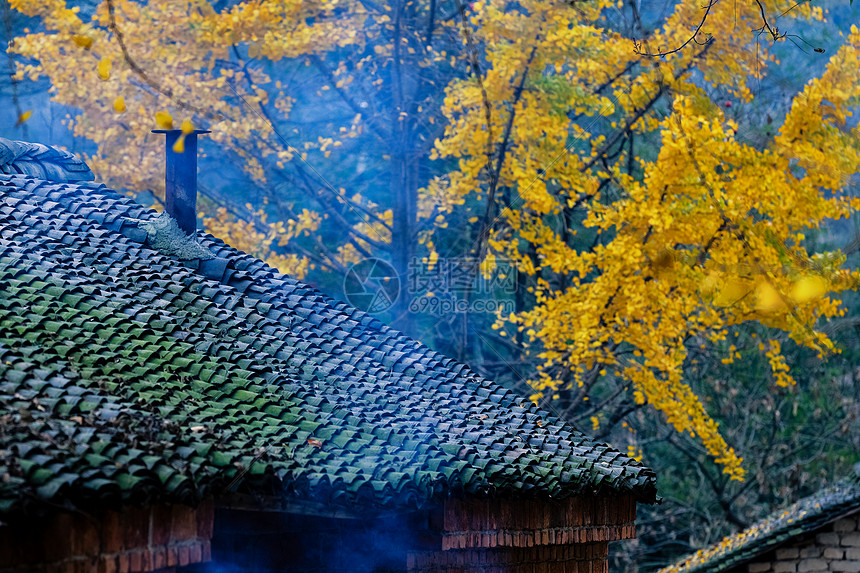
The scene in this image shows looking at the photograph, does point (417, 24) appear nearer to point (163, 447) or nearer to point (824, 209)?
point (824, 209)

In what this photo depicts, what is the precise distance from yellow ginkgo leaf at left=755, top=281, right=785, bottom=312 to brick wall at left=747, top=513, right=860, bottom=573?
302cm

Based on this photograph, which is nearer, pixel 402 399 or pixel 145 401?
pixel 145 401

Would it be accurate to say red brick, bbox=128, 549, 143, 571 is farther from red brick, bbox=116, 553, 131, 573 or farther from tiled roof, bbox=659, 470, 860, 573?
tiled roof, bbox=659, 470, 860, 573

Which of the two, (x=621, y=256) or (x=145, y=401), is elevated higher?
(x=621, y=256)

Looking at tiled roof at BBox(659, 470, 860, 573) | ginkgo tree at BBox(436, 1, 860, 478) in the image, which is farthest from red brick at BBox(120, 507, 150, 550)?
tiled roof at BBox(659, 470, 860, 573)

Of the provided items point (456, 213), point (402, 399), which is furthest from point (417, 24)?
point (402, 399)

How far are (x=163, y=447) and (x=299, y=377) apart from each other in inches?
90.0

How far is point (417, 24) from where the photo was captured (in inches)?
570

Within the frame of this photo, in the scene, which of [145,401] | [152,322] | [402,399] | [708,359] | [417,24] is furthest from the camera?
[708,359]

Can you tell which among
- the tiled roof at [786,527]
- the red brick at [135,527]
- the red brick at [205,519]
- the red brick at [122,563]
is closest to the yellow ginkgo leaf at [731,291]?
the tiled roof at [786,527]

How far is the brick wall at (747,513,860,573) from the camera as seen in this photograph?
40.7 feet

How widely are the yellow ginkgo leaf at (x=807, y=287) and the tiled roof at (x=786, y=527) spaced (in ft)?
8.49

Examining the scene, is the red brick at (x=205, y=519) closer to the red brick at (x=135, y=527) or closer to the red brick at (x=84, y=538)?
the red brick at (x=135, y=527)

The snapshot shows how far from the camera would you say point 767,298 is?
40.1 feet
